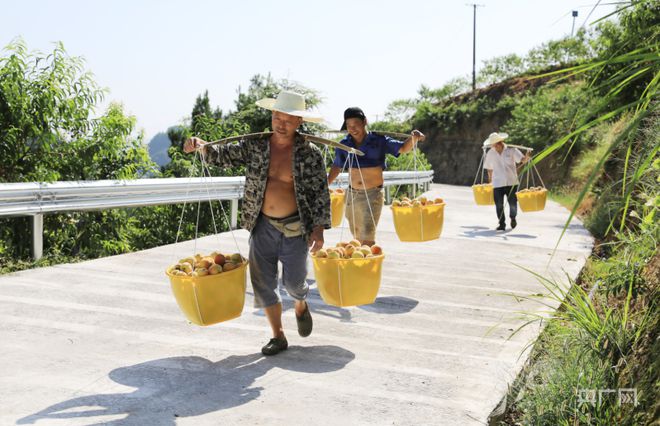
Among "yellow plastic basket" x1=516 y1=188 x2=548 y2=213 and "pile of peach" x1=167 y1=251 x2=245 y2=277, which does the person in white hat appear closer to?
"yellow plastic basket" x1=516 y1=188 x2=548 y2=213

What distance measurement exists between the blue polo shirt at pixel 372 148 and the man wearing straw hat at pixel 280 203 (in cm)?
248

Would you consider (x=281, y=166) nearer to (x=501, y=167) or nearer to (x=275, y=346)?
(x=275, y=346)

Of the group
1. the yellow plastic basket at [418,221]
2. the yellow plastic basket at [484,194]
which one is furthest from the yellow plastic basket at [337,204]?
the yellow plastic basket at [484,194]

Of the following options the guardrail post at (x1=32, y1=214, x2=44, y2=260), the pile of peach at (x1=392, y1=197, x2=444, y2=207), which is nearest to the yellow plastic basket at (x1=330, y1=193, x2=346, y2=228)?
the pile of peach at (x1=392, y1=197, x2=444, y2=207)

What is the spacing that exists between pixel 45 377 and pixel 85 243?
5910 mm

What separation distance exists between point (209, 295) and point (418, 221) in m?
4.26

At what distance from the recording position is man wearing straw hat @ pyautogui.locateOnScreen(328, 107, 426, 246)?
27.4 ft

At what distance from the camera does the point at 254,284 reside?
19.8 feet

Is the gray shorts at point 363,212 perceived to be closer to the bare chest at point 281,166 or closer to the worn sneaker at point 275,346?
the bare chest at point 281,166

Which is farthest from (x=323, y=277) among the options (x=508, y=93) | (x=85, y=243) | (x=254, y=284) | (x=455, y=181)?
(x=508, y=93)

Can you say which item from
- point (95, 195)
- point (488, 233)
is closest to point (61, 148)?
point (95, 195)

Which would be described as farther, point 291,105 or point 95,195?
point 95,195

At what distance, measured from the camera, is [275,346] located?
5.81m

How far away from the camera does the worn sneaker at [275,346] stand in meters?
5.75
